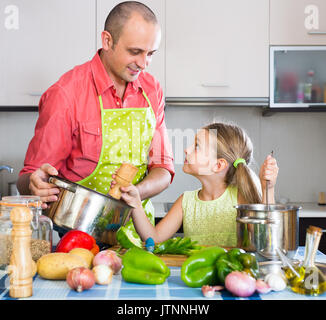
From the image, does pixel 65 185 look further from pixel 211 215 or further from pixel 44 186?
pixel 211 215

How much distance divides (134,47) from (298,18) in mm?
1369

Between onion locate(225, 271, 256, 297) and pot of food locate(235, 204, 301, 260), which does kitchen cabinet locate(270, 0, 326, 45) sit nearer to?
pot of food locate(235, 204, 301, 260)

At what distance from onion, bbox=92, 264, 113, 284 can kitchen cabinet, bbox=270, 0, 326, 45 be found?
79.2 inches

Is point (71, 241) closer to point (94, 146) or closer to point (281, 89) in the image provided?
point (94, 146)

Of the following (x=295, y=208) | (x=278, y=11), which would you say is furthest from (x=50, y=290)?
(x=278, y=11)

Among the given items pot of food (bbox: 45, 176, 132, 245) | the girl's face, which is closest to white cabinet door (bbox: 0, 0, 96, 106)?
the girl's face

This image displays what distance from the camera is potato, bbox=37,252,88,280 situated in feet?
3.01

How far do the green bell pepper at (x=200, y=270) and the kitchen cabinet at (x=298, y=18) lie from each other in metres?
1.93

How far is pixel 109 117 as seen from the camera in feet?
5.46

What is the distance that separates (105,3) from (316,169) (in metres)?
1.57

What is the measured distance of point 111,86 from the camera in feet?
5.50

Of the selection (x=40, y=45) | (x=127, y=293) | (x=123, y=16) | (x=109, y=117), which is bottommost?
(x=127, y=293)

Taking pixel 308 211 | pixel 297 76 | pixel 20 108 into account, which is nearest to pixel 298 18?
pixel 297 76

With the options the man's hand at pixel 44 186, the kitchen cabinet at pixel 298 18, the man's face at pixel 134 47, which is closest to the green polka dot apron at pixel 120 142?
the man's face at pixel 134 47
